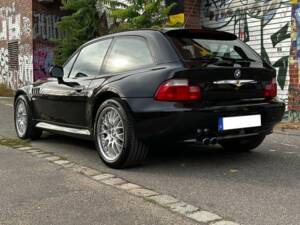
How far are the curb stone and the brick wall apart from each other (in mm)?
13753

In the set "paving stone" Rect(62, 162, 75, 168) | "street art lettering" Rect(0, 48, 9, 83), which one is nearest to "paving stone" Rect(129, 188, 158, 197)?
"paving stone" Rect(62, 162, 75, 168)

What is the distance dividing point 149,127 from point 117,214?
1.29 meters

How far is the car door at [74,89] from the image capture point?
5836mm

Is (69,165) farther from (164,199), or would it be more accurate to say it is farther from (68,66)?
(164,199)

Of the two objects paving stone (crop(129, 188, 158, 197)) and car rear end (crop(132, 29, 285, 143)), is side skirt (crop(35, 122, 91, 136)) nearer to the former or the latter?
car rear end (crop(132, 29, 285, 143))

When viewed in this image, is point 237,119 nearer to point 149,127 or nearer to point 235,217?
point 149,127

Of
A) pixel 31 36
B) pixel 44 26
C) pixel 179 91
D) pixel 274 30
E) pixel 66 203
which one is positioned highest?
pixel 44 26

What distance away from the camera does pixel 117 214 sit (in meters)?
3.70

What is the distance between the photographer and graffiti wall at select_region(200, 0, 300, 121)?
9648mm

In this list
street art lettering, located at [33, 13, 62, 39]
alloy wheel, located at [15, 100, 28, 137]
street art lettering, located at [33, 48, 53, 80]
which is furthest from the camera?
street art lettering, located at [33, 48, 53, 80]

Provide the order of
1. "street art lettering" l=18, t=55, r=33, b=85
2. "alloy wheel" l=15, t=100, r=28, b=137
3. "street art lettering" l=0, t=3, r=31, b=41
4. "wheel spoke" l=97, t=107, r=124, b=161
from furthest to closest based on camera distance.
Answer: "street art lettering" l=0, t=3, r=31, b=41 < "street art lettering" l=18, t=55, r=33, b=85 < "alloy wheel" l=15, t=100, r=28, b=137 < "wheel spoke" l=97, t=107, r=124, b=161

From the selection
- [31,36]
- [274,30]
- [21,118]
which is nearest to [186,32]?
[21,118]

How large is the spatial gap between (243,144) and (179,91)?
182 cm

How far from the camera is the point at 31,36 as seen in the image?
18594 mm
